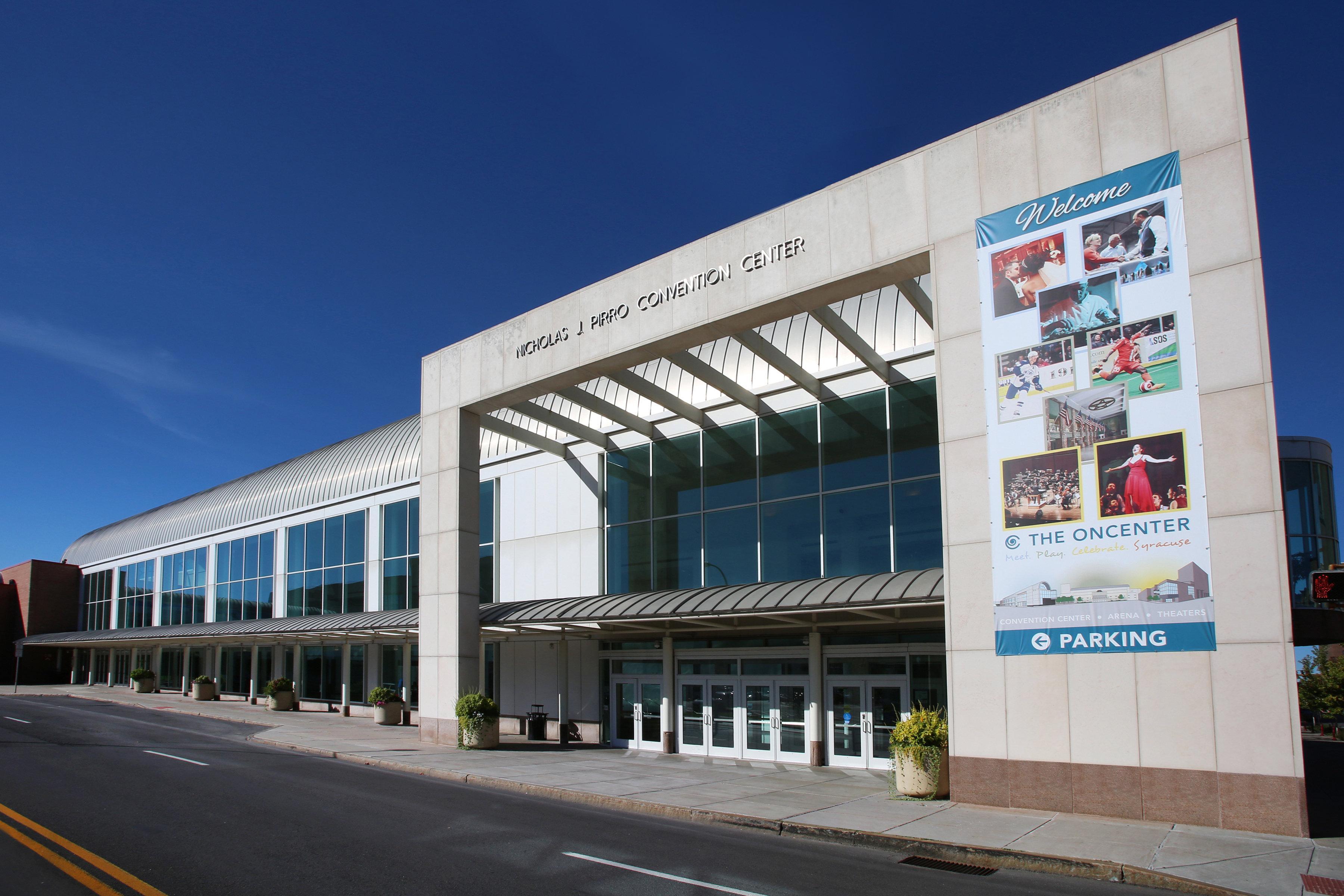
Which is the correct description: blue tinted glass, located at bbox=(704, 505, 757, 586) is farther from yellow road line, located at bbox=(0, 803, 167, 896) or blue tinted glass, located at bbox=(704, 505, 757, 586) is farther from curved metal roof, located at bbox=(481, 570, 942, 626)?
yellow road line, located at bbox=(0, 803, 167, 896)

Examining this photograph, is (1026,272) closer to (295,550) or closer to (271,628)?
(271,628)

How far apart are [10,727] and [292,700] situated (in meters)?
13.5

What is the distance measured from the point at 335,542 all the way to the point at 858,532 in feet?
82.0

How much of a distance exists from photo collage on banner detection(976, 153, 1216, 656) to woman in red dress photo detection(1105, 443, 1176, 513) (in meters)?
0.02

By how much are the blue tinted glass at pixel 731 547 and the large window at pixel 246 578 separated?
2599 cm

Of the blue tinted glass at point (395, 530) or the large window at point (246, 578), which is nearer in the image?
the blue tinted glass at point (395, 530)

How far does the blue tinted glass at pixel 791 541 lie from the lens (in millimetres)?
20547

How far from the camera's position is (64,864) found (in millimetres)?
8945

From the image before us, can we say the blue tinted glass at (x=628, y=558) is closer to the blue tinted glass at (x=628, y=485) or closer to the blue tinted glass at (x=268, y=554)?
the blue tinted glass at (x=628, y=485)

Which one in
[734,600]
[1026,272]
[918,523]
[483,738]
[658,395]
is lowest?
[483,738]

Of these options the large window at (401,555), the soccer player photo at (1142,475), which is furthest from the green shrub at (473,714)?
the soccer player photo at (1142,475)

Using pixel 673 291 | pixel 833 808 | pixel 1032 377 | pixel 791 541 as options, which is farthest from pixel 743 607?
pixel 1032 377

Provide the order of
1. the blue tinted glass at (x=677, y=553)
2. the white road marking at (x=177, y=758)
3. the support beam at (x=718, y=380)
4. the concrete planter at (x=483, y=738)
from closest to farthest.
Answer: the white road marking at (x=177, y=758) → the support beam at (x=718, y=380) → the concrete planter at (x=483, y=738) → the blue tinted glass at (x=677, y=553)

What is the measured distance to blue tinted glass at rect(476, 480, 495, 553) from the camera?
28.7 metres
